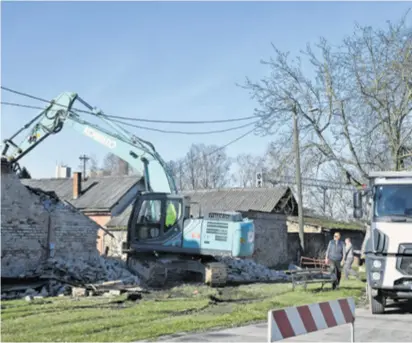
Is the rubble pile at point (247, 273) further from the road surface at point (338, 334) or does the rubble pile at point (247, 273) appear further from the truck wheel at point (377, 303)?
the road surface at point (338, 334)

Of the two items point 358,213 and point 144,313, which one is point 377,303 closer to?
point 358,213

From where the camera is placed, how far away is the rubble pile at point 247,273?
80.8ft

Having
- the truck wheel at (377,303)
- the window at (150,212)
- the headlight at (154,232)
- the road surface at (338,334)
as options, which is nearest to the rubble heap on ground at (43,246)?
the headlight at (154,232)

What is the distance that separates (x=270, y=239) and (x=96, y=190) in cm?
1714

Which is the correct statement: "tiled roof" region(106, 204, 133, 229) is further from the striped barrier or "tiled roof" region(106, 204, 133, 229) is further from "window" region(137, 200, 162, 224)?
the striped barrier

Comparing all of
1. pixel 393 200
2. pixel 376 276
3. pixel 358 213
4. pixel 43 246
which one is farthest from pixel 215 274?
pixel 393 200

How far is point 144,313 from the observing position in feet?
44.1

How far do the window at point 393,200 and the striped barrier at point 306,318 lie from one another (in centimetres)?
566

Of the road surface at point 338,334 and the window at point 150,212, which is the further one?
the window at point 150,212

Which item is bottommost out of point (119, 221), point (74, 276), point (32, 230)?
point (74, 276)

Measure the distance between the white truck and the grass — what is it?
258 centimetres

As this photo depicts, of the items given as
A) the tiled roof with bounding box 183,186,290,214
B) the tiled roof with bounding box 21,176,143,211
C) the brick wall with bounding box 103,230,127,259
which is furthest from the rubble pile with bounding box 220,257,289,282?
the tiled roof with bounding box 21,176,143,211

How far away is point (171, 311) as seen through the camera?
1400cm

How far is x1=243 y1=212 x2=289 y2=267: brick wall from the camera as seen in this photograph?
121 ft
